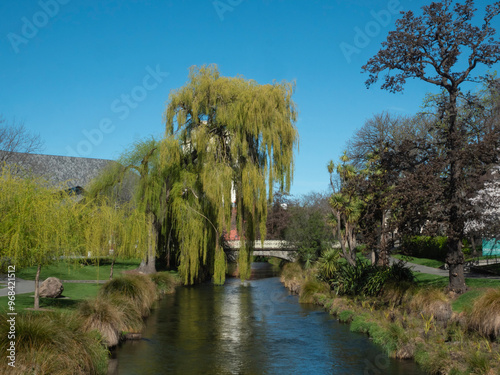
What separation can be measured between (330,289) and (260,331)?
963 centimetres

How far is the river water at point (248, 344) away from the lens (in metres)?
14.2

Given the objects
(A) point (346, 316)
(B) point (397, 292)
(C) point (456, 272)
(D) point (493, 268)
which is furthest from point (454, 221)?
(D) point (493, 268)

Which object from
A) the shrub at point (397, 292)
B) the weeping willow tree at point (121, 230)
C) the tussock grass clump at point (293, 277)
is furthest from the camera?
the tussock grass clump at point (293, 277)

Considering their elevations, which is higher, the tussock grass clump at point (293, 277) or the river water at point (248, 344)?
the tussock grass clump at point (293, 277)

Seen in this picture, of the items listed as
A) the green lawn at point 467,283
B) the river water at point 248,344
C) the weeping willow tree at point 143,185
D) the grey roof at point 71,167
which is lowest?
the river water at point 248,344

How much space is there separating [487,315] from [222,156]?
70.8 feet

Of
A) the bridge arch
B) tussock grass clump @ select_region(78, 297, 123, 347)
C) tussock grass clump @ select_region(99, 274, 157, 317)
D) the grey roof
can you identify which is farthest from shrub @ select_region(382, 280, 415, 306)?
the grey roof

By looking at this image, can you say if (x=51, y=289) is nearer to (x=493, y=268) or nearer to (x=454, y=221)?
(x=454, y=221)

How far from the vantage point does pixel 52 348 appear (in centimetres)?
1105

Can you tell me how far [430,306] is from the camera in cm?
1855

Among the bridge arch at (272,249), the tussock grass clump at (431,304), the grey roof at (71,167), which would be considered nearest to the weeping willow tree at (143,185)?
the bridge arch at (272,249)

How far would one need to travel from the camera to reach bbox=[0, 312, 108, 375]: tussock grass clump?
34.5 ft

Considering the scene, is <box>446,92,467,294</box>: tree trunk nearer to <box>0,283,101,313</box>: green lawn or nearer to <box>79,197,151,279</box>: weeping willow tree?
<box>0,283,101,313</box>: green lawn

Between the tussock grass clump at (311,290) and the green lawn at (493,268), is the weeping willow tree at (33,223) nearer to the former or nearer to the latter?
the tussock grass clump at (311,290)
